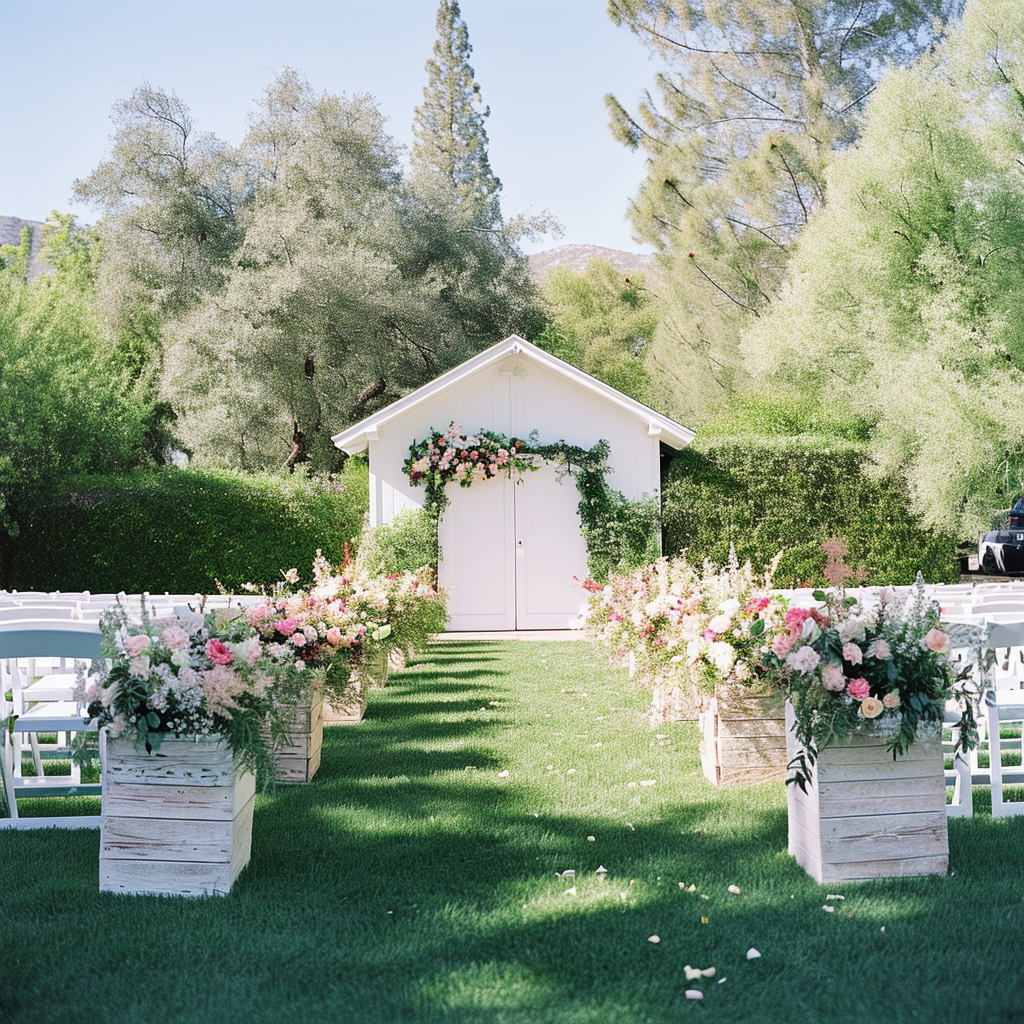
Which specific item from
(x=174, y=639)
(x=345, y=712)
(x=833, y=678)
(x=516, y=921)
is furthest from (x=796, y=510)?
(x=174, y=639)

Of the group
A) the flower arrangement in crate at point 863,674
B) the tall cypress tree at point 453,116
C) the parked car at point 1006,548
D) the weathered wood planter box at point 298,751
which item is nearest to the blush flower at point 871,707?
the flower arrangement in crate at point 863,674

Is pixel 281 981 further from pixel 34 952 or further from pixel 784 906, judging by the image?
pixel 784 906

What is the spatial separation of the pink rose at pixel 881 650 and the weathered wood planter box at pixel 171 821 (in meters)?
2.61

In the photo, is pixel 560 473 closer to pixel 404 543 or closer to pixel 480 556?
pixel 480 556

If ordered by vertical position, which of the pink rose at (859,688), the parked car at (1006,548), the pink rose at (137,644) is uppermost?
the parked car at (1006,548)

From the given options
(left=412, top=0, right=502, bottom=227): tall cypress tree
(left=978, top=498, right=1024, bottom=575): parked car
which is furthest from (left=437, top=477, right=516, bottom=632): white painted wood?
(left=412, top=0, right=502, bottom=227): tall cypress tree

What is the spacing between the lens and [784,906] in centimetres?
350

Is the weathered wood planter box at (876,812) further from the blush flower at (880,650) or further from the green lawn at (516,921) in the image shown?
the blush flower at (880,650)

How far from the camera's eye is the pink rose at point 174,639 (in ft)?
12.2

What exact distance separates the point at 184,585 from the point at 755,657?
12.6 meters

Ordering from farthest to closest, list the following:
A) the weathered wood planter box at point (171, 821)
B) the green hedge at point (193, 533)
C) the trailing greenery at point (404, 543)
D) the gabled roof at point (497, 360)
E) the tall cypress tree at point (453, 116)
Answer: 1. the tall cypress tree at point (453, 116)
2. the green hedge at point (193, 533)
3. the gabled roof at point (497, 360)
4. the trailing greenery at point (404, 543)
5. the weathered wood planter box at point (171, 821)

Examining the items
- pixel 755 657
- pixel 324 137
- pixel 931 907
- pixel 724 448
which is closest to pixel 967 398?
pixel 724 448

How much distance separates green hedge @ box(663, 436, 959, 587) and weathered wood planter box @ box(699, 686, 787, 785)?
9.13 metres

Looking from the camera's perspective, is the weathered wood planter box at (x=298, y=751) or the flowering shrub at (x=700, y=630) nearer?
the flowering shrub at (x=700, y=630)
